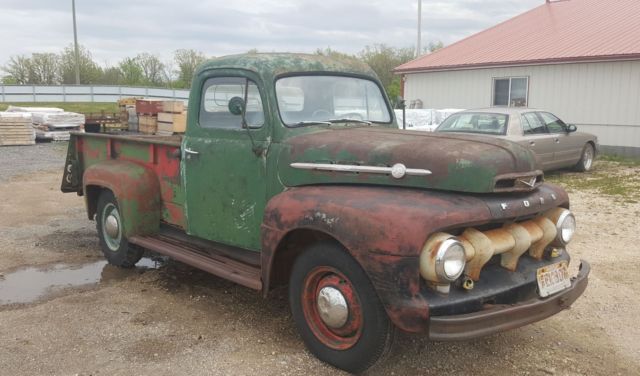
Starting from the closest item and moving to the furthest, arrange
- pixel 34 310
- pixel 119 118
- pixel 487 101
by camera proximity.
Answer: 1. pixel 34 310
2. pixel 487 101
3. pixel 119 118

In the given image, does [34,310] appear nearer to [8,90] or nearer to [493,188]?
[493,188]

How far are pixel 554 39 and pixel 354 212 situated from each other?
54.4ft

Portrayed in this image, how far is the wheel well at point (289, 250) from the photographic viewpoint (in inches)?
148

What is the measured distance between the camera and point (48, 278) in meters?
5.58

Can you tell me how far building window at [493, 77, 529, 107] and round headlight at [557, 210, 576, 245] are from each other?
14.2 metres

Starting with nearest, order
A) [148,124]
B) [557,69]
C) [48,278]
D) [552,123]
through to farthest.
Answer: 1. [48,278]
2. [552,123]
3. [148,124]
4. [557,69]

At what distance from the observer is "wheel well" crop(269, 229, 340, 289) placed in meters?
3.75

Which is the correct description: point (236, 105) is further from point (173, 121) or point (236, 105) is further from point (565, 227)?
point (173, 121)

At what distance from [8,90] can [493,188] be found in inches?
1472

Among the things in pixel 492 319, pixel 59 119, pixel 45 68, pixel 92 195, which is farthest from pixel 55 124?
pixel 45 68

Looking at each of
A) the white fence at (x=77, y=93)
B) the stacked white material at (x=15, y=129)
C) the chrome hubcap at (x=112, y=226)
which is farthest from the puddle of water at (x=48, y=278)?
the white fence at (x=77, y=93)

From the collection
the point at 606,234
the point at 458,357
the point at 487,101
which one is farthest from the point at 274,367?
the point at 487,101

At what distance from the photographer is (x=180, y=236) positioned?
5.40m

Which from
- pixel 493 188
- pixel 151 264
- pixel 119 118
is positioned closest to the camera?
pixel 493 188
